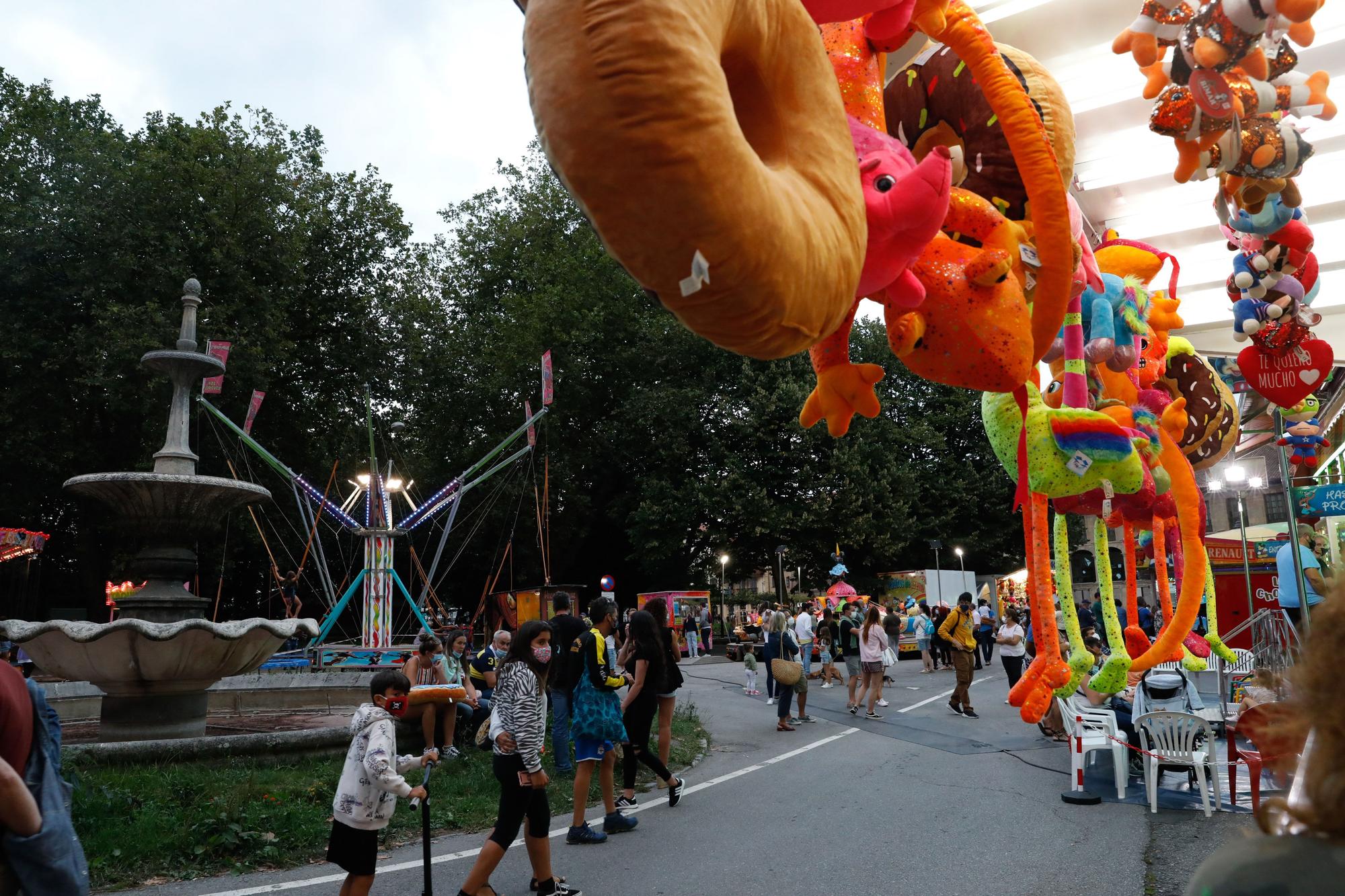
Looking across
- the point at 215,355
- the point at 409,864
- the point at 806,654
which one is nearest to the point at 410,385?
the point at 215,355

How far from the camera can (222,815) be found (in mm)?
6969

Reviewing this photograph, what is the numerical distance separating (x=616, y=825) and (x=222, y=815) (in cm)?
314

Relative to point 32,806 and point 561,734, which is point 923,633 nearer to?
point 561,734

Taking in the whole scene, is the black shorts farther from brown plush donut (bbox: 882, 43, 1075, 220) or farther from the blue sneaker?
brown plush donut (bbox: 882, 43, 1075, 220)

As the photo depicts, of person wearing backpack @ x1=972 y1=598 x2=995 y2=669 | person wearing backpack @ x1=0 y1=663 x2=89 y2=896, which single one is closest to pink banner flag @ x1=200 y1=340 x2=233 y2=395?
person wearing backpack @ x1=0 y1=663 x2=89 y2=896

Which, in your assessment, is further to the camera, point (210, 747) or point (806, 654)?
point (806, 654)

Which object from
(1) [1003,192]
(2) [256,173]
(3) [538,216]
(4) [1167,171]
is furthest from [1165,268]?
(3) [538,216]

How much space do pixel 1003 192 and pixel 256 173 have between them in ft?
89.3

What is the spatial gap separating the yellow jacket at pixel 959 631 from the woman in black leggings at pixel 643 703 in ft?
24.5

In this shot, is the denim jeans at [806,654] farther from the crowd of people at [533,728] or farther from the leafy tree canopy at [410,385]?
the leafy tree canopy at [410,385]

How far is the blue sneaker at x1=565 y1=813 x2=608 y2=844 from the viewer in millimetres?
7184

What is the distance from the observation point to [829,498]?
96.9 feet

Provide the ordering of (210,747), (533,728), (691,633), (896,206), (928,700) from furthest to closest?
(691,633) → (928,700) → (210,747) → (533,728) → (896,206)

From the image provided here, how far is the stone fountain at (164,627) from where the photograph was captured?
28.6 feet
